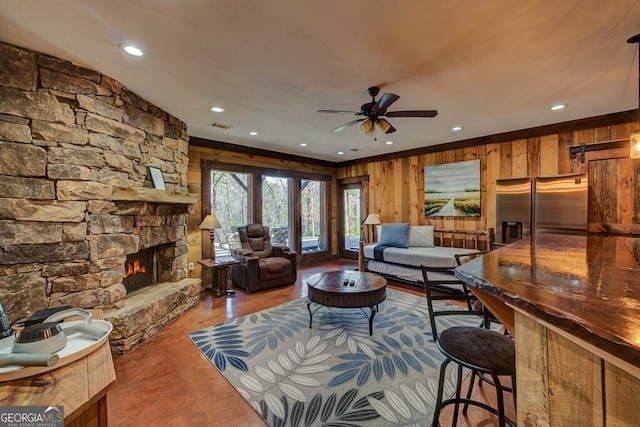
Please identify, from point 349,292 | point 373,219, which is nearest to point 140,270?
point 349,292

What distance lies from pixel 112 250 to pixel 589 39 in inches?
168

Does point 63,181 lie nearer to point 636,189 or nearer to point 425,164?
point 425,164

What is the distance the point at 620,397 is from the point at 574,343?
0.13 metres

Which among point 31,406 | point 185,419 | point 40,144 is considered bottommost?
point 185,419

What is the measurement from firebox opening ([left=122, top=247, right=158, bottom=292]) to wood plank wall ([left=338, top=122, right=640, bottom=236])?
454 cm

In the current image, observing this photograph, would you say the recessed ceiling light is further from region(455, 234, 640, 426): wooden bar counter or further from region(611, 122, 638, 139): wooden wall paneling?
region(611, 122, 638, 139): wooden wall paneling

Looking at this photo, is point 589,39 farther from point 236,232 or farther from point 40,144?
point 236,232

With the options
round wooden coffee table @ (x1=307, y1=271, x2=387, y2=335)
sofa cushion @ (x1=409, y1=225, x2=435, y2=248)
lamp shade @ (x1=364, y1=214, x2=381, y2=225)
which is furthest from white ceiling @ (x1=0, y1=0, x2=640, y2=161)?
lamp shade @ (x1=364, y1=214, x2=381, y2=225)

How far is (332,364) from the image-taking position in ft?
7.77

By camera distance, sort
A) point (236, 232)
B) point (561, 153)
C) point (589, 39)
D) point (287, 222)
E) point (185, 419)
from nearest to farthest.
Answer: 1. point (185, 419)
2. point (589, 39)
3. point (561, 153)
4. point (236, 232)
5. point (287, 222)

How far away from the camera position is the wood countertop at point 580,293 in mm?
555

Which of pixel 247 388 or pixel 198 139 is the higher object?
pixel 198 139

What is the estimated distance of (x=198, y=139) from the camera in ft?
15.0

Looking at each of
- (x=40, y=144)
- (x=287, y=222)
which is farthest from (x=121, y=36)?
(x=287, y=222)
